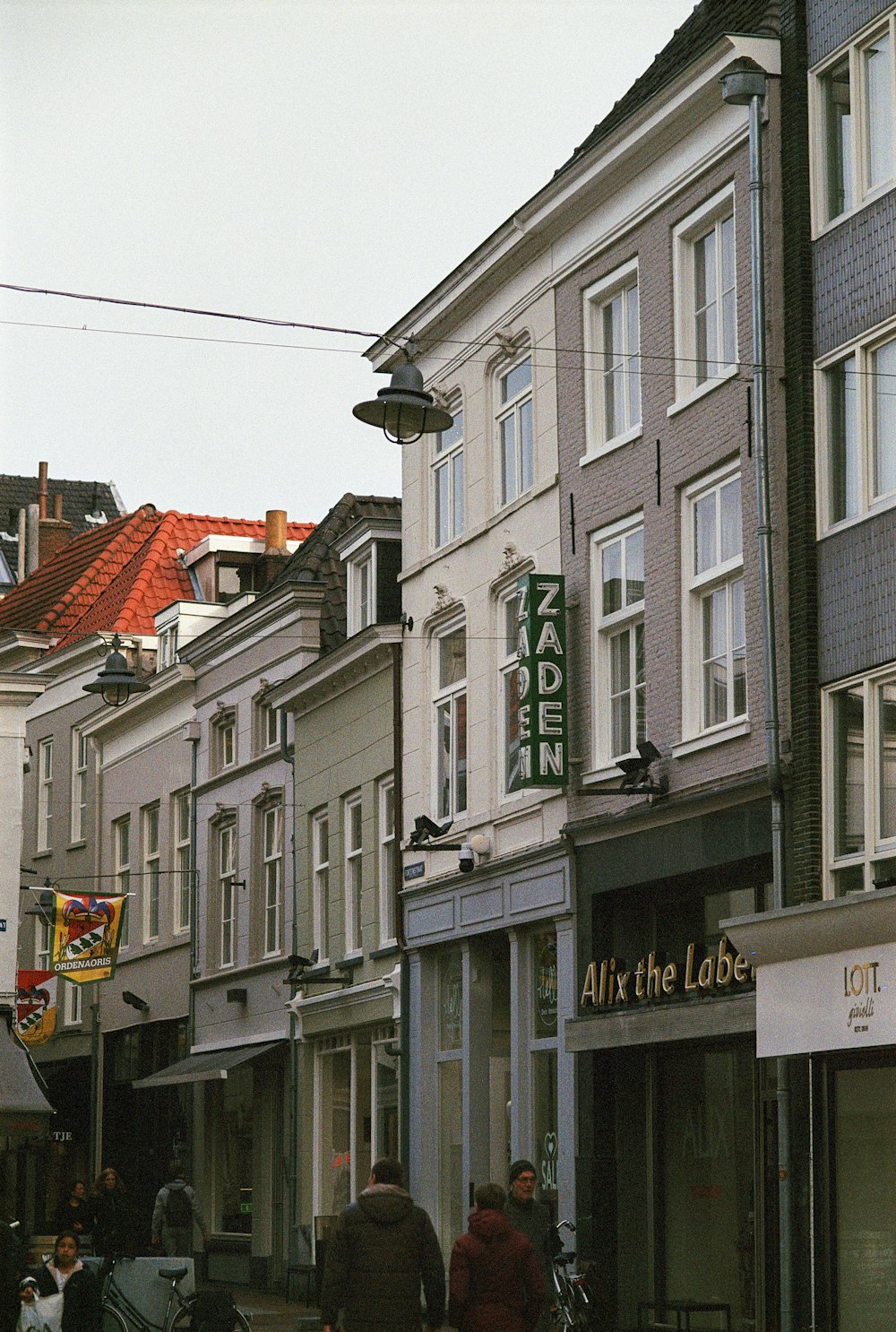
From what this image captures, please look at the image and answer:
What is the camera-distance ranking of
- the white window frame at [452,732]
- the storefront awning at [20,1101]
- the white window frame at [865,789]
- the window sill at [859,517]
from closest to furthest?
1. the white window frame at [865,789]
2. the window sill at [859,517]
3. the white window frame at [452,732]
4. the storefront awning at [20,1101]

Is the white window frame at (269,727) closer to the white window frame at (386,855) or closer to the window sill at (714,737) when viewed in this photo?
the white window frame at (386,855)

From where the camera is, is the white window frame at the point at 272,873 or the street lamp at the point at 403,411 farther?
the white window frame at the point at 272,873

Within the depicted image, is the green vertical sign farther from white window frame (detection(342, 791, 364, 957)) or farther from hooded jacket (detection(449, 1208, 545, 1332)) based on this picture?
hooded jacket (detection(449, 1208, 545, 1332))

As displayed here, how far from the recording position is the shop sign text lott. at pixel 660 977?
65.0 ft

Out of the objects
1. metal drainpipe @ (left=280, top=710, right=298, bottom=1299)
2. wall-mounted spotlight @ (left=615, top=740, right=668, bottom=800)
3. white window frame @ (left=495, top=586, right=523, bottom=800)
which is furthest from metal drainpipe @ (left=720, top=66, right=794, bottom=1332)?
metal drainpipe @ (left=280, top=710, right=298, bottom=1299)

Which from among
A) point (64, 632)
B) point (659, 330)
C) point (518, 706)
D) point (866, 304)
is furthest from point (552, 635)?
point (64, 632)

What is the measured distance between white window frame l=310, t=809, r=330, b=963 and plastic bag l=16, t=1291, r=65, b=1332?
49.0 ft

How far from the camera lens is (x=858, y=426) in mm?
18656

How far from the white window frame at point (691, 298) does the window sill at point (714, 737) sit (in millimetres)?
3192

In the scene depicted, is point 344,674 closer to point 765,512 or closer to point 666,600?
point 666,600

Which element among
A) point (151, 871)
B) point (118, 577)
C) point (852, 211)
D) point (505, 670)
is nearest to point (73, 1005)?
point (151, 871)

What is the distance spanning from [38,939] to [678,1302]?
26.8 m

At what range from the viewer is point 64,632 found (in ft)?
151

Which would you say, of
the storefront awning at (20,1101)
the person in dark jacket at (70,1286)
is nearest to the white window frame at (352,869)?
the storefront awning at (20,1101)
